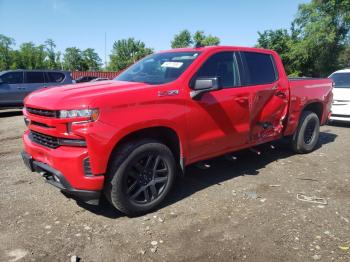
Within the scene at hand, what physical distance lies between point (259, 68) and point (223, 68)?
2.88 ft

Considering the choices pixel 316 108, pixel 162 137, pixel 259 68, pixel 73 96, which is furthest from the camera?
pixel 316 108

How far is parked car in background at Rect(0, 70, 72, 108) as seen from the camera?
1249cm

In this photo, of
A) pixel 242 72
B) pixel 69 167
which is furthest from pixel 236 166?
pixel 69 167

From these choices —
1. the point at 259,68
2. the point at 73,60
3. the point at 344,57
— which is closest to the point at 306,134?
the point at 259,68

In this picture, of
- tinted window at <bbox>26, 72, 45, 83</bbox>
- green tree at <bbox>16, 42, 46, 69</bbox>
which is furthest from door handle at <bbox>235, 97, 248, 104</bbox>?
green tree at <bbox>16, 42, 46, 69</bbox>

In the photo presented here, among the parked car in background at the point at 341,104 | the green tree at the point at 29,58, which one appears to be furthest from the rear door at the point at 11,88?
the green tree at the point at 29,58

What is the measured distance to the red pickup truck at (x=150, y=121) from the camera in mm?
3260

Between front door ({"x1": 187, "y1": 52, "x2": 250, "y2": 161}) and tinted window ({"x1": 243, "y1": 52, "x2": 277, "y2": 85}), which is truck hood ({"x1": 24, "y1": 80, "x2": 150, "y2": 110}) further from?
tinted window ({"x1": 243, "y1": 52, "x2": 277, "y2": 85})

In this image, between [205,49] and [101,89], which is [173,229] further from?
[205,49]

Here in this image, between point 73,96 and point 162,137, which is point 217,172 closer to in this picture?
point 162,137

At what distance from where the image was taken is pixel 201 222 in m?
3.63

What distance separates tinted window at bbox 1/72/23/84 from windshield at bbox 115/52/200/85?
9.57 m

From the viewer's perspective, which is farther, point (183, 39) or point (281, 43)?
point (183, 39)

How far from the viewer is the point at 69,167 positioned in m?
3.26
